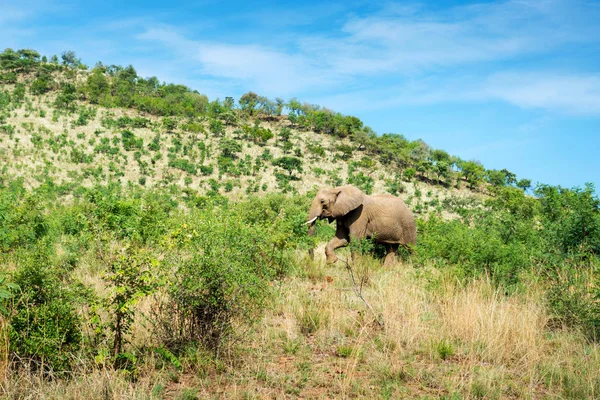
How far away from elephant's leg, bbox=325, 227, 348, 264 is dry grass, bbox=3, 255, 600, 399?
9.74ft

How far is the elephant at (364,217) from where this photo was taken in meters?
11.0

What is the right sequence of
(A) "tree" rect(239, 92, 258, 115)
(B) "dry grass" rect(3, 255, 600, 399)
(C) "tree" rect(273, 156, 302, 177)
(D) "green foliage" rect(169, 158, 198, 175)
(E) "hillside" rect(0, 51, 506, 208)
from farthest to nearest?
(A) "tree" rect(239, 92, 258, 115)
(C) "tree" rect(273, 156, 302, 177)
(D) "green foliage" rect(169, 158, 198, 175)
(E) "hillside" rect(0, 51, 506, 208)
(B) "dry grass" rect(3, 255, 600, 399)

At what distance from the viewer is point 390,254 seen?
1150cm

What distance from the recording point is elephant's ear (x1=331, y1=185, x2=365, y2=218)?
36.1ft

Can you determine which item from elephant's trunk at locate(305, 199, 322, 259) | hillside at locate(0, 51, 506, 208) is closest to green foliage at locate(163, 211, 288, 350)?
elephant's trunk at locate(305, 199, 322, 259)

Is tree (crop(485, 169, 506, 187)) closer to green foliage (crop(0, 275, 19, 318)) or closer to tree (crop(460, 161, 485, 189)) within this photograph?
tree (crop(460, 161, 485, 189))

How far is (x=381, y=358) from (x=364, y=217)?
646 cm

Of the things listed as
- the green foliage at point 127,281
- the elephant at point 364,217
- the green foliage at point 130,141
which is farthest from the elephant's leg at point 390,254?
the green foliage at point 130,141

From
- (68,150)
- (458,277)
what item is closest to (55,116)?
(68,150)

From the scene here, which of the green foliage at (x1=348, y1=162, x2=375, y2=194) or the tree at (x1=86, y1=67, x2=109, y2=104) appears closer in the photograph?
the green foliage at (x1=348, y1=162, x2=375, y2=194)

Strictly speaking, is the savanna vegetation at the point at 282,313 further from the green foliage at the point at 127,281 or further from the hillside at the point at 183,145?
the hillside at the point at 183,145

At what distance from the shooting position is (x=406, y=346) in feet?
17.9

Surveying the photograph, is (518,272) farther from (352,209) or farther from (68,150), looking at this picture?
(68,150)

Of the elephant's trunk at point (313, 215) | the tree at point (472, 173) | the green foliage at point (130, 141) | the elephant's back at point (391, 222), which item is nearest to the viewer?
the elephant's trunk at point (313, 215)
